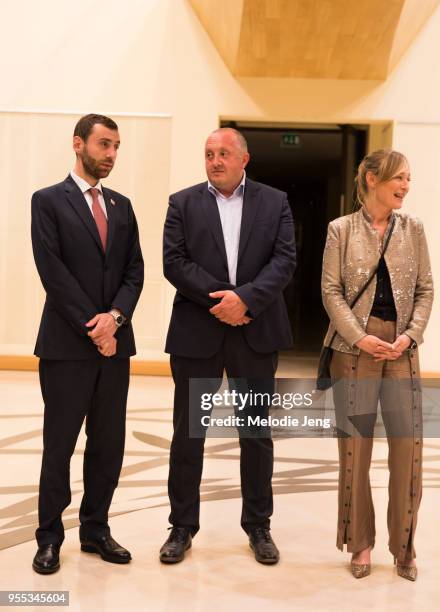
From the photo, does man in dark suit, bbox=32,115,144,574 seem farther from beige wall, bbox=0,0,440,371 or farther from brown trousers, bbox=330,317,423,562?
beige wall, bbox=0,0,440,371

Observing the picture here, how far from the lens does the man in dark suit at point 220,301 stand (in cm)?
334

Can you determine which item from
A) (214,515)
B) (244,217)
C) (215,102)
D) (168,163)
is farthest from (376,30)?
(214,515)

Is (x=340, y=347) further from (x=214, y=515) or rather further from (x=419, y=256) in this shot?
(x=214, y=515)

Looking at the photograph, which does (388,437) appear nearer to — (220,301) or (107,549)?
(220,301)

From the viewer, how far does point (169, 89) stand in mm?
8336

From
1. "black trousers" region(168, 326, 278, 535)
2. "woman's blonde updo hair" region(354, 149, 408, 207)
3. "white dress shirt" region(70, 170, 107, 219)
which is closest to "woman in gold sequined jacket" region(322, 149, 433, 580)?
"woman's blonde updo hair" region(354, 149, 408, 207)

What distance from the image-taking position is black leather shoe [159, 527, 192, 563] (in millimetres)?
3283

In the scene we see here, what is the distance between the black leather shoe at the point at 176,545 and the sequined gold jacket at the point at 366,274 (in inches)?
41.2

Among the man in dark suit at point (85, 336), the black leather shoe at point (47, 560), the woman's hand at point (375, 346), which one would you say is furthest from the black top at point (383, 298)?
the black leather shoe at point (47, 560)

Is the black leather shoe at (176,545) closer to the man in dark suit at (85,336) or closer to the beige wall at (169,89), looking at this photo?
the man in dark suit at (85,336)

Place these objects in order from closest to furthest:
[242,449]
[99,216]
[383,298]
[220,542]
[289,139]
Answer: [383,298] < [99,216] < [242,449] < [220,542] < [289,139]

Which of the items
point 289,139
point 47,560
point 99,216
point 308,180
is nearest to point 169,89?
point 289,139

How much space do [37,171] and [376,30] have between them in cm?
380

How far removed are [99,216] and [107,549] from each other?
1398 mm
